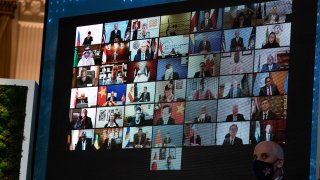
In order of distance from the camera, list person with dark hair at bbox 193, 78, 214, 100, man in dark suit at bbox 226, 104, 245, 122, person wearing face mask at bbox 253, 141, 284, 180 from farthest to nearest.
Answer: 1. person with dark hair at bbox 193, 78, 214, 100
2. man in dark suit at bbox 226, 104, 245, 122
3. person wearing face mask at bbox 253, 141, 284, 180

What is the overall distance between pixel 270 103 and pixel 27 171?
2.71 meters

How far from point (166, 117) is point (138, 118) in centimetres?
32

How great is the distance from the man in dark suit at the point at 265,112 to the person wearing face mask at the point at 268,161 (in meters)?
0.23

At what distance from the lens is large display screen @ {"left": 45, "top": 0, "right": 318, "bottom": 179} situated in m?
6.86

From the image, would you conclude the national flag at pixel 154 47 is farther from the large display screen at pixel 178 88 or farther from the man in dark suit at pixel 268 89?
the man in dark suit at pixel 268 89

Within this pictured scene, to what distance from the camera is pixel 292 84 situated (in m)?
6.70

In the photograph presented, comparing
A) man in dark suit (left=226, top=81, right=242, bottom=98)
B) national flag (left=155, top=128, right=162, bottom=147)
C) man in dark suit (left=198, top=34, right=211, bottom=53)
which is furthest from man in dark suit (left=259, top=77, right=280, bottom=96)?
national flag (left=155, top=128, right=162, bottom=147)

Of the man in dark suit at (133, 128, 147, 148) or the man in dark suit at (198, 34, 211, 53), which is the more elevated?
the man in dark suit at (198, 34, 211, 53)

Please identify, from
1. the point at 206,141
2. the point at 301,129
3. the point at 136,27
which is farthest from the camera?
the point at 136,27

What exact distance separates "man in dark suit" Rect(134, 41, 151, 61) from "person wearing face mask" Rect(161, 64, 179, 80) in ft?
0.82

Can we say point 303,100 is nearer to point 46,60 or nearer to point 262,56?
point 262,56

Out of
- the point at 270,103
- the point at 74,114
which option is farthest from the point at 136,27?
the point at 270,103

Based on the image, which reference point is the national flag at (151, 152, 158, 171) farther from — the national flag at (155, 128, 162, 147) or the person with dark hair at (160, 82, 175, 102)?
the person with dark hair at (160, 82, 175, 102)

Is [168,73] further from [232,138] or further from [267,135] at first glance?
[267,135]
